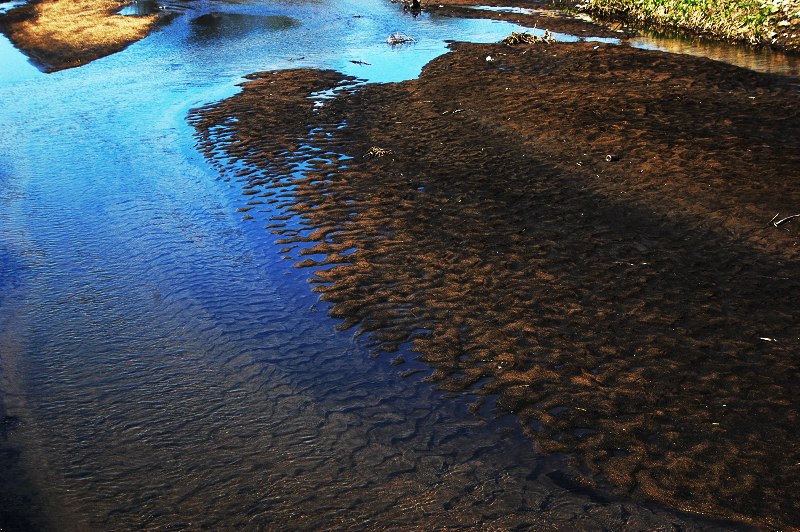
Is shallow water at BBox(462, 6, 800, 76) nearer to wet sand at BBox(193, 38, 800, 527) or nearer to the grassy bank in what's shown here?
the grassy bank

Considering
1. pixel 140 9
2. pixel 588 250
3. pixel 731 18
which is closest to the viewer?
pixel 588 250

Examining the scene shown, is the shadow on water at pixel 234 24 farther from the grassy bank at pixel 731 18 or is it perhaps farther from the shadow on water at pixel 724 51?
the shadow on water at pixel 724 51

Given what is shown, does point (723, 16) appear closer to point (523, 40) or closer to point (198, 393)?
point (523, 40)

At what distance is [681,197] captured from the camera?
1077 centimetres

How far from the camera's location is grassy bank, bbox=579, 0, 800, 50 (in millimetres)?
20844

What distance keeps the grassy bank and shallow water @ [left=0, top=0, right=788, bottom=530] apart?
15772 mm

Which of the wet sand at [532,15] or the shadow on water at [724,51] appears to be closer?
the shadow on water at [724,51]

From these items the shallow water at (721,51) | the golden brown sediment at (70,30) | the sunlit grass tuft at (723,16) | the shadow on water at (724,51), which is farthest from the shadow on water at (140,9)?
the shadow on water at (724,51)

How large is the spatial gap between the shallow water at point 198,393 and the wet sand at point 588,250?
46 cm

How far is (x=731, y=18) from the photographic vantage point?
22.1 m

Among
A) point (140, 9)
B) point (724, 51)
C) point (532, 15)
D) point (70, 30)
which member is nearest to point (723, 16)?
point (724, 51)

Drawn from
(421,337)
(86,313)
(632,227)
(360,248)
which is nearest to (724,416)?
(421,337)

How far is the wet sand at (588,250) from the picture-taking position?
639 centimetres

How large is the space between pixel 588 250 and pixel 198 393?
492 centimetres
